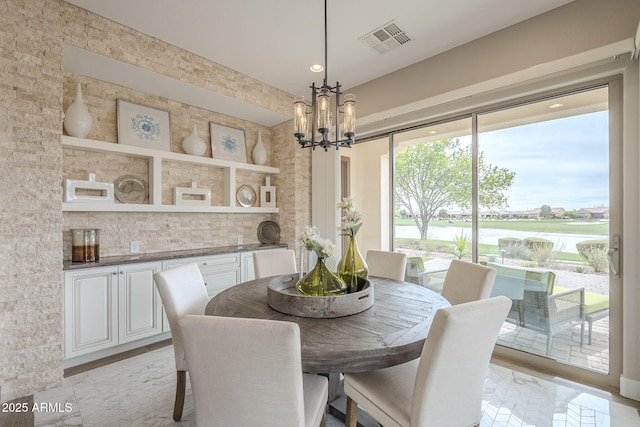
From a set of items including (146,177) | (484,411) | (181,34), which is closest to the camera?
(484,411)

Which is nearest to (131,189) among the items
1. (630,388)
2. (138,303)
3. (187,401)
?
(138,303)

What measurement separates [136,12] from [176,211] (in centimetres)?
187

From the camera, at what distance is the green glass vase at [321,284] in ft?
5.54

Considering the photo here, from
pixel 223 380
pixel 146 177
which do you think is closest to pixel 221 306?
pixel 223 380

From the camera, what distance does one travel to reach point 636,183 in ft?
6.80

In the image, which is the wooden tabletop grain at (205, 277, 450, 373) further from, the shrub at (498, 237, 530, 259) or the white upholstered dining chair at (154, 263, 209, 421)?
the shrub at (498, 237, 530, 259)

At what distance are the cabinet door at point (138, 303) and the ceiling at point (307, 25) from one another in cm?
216

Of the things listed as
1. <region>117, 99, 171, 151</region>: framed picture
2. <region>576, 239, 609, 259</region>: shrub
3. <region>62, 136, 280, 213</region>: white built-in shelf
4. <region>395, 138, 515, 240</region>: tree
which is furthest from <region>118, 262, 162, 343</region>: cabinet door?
<region>576, 239, 609, 259</region>: shrub

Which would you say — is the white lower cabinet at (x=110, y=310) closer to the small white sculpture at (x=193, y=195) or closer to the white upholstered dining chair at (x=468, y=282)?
the small white sculpture at (x=193, y=195)

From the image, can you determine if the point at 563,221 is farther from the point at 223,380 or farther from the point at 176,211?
the point at 176,211

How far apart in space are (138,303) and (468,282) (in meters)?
2.82

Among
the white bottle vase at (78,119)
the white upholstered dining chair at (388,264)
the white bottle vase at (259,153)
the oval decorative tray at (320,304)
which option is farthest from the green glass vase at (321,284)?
the white bottle vase at (259,153)

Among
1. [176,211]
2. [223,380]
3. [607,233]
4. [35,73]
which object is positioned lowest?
[223,380]

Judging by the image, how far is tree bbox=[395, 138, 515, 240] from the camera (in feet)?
9.46
